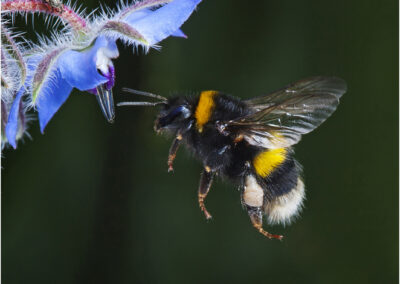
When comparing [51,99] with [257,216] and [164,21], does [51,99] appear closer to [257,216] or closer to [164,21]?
[164,21]

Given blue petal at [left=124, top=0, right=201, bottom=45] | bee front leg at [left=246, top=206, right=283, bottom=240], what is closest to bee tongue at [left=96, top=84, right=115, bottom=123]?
blue petal at [left=124, top=0, right=201, bottom=45]

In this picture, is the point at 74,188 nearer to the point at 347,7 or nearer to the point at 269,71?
the point at 269,71

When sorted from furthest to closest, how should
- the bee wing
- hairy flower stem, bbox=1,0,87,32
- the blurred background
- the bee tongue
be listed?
1. the blurred background
2. the bee wing
3. the bee tongue
4. hairy flower stem, bbox=1,0,87,32

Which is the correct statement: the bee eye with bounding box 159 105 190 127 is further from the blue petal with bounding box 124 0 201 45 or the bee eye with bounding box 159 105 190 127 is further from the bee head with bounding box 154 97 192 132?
the blue petal with bounding box 124 0 201 45

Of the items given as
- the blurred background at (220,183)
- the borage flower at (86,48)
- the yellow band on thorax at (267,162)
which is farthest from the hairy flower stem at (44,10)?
the blurred background at (220,183)

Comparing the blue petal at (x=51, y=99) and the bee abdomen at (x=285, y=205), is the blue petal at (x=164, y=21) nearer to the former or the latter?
the blue petal at (x=51, y=99)

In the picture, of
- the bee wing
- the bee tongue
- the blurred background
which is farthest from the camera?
the blurred background

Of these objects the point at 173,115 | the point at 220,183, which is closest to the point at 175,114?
the point at 173,115
